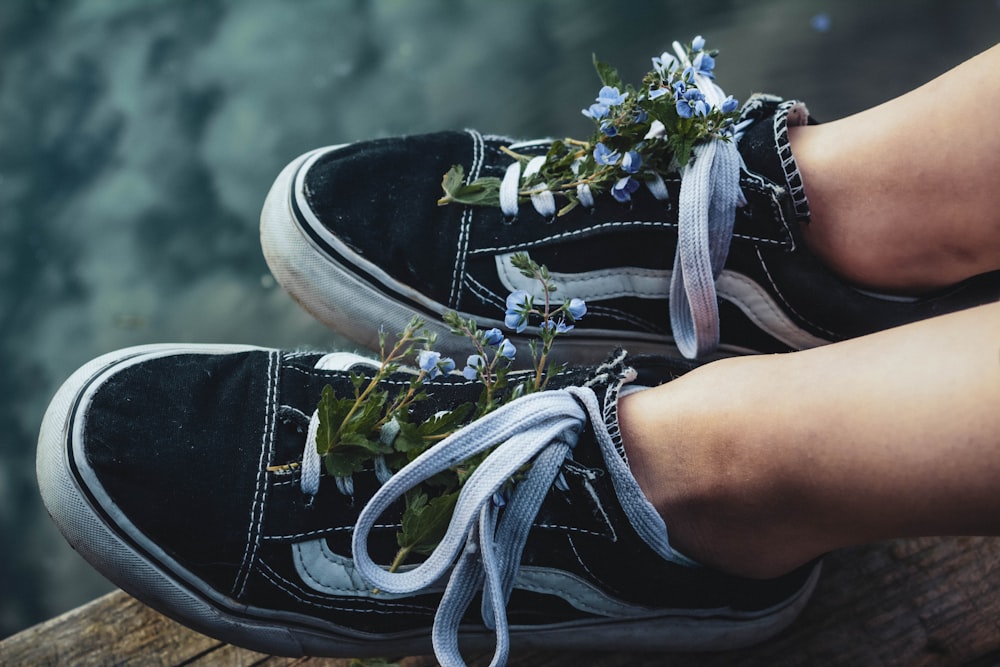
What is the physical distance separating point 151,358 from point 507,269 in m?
0.39

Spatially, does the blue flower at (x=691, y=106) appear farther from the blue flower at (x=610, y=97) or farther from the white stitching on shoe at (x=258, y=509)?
the white stitching on shoe at (x=258, y=509)

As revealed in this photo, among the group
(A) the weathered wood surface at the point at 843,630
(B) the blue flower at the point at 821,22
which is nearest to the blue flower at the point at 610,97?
(A) the weathered wood surface at the point at 843,630

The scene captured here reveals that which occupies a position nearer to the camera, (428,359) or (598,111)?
(428,359)

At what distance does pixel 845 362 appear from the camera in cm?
57

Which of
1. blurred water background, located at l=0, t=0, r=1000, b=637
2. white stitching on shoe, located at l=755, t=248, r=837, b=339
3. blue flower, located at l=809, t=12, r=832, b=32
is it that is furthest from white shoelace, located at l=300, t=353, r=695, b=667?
blue flower, located at l=809, t=12, r=832, b=32

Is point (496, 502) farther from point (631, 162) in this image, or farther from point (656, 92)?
point (656, 92)

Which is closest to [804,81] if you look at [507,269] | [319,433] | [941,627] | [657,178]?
[657,178]

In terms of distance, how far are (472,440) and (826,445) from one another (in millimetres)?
279

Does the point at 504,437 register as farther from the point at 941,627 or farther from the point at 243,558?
the point at 941,627

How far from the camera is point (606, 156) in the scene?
2.75 feet

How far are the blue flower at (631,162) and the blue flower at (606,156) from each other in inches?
0.5

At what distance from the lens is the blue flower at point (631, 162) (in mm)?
821

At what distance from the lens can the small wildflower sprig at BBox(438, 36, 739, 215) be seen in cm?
79

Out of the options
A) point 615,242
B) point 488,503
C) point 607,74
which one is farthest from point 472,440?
point 607,74
